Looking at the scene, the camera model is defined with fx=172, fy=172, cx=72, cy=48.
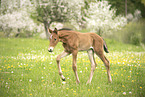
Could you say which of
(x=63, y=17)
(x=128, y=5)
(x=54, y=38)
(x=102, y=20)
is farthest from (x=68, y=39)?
(x=128, y=5)

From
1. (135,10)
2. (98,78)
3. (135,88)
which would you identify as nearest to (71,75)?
(98,78)

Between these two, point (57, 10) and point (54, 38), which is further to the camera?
point (57, 10)

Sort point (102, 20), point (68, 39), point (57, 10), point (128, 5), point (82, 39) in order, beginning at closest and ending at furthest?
point (68, 39), point (82, 39), point (57, 10), point (102, 20), point (128, 5)

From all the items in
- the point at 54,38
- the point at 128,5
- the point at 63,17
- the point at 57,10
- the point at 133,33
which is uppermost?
the point at 54,38

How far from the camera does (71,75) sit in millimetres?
7773

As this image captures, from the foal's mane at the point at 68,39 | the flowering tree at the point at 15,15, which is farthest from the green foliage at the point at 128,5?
the foal's mane at the point at 68,39

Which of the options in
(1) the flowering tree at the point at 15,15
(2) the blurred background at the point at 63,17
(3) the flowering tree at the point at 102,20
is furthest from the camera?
(3) the flowering tree at the point at 102,20

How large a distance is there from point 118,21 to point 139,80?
70.6ft

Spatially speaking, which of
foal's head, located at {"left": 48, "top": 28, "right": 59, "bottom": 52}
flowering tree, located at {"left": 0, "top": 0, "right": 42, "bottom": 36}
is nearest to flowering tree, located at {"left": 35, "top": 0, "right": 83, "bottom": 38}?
flowering tree, located at {"left": 0, "top": 0, "right": 42, "bottom": 36}

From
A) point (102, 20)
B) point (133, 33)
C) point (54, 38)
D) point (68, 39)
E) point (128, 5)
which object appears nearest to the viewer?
point (54, 38)

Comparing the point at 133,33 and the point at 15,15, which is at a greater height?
the point at 15,15

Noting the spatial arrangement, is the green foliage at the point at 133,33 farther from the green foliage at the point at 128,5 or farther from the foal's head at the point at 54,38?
the green foliage at the point at 128,5

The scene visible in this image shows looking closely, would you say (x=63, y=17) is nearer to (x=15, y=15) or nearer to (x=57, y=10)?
(x=57, y=10)

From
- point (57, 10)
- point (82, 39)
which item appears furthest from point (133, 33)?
point (82, 39)
